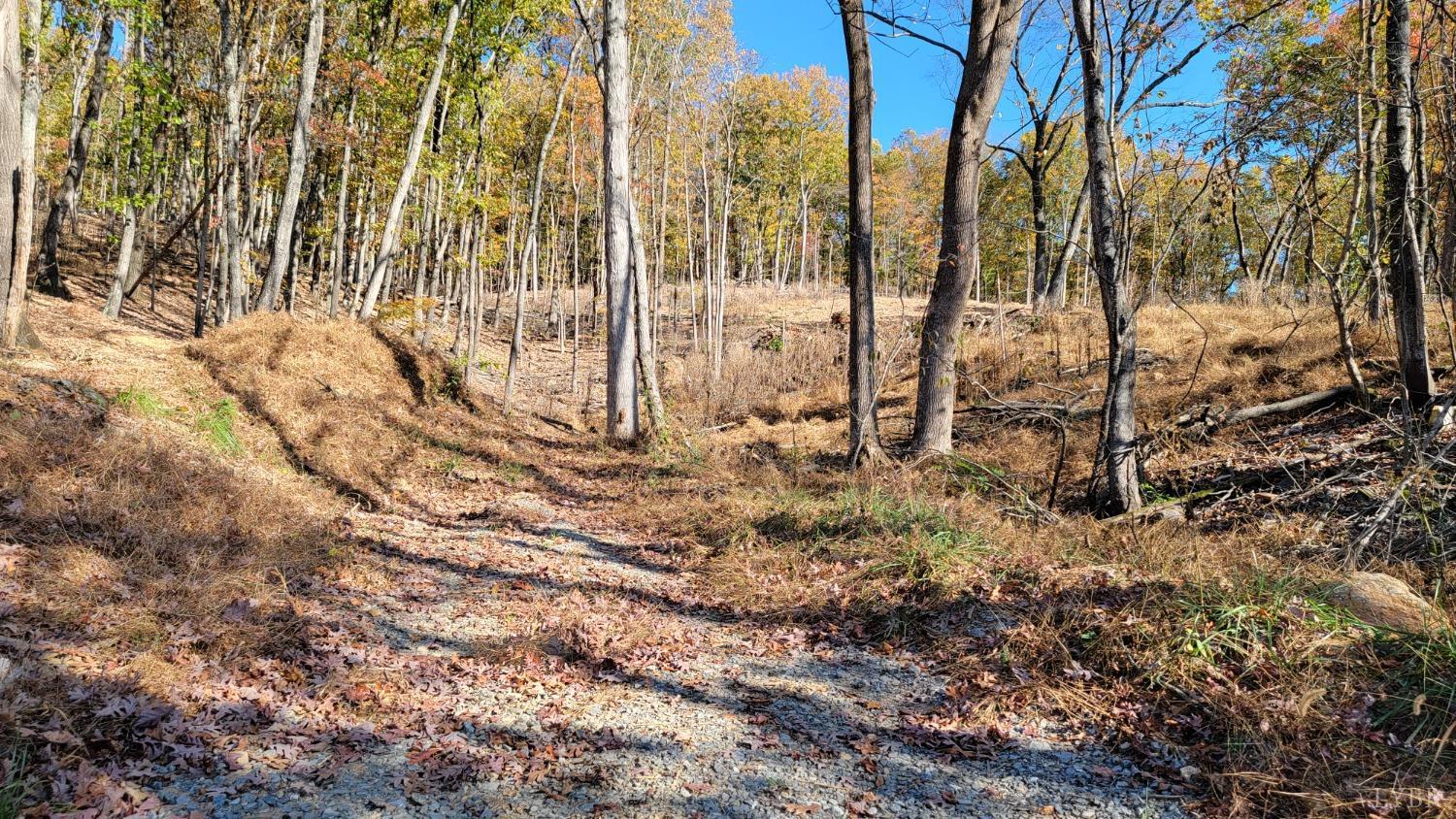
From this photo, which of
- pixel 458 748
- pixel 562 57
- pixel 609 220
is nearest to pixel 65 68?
pixel 562 57

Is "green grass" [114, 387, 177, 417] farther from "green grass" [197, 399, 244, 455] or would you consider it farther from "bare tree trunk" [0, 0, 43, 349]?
"bare tree trunk" [0, 0, 43, 349]

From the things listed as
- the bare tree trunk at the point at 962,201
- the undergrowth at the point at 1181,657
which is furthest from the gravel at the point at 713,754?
the bare tree trunk at the point at 962,201

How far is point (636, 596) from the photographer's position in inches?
209

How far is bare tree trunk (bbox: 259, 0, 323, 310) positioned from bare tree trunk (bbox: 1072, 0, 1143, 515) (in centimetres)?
1177

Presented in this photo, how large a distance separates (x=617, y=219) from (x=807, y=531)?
758cm

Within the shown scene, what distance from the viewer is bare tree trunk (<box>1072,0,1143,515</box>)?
19.6 feet

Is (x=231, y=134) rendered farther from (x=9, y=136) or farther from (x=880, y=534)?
(x=880, y=534)

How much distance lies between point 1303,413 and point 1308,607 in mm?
5590

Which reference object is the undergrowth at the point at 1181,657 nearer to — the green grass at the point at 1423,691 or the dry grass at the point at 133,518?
the green grass at the point at 1423,691

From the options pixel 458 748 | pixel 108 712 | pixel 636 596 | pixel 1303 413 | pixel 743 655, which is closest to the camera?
pixel 108 712

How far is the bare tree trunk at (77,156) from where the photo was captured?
47.9 ft

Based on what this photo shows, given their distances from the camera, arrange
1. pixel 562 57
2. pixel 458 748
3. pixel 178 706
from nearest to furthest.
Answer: pixel 178 706, pixel 458 748, pixel 562 57

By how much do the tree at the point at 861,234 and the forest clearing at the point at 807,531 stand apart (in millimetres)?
58

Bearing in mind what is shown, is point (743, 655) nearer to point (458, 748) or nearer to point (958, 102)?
point (458, 748)
